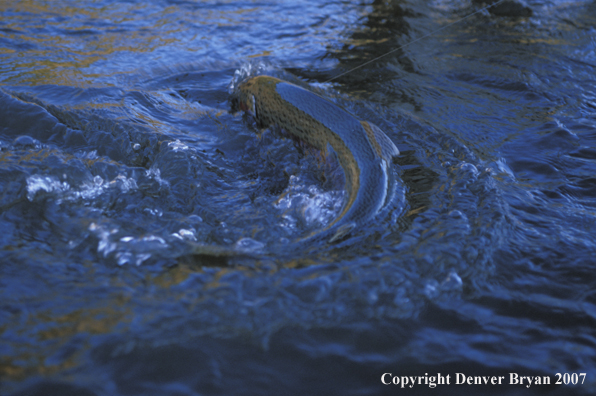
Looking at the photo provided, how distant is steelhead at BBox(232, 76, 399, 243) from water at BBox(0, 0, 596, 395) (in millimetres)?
112

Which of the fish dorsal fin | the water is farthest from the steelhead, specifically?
the water

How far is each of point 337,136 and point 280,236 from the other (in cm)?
88

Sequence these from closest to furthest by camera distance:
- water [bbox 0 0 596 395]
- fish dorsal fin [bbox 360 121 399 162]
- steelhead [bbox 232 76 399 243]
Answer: water [bbox 0 0 596 395]
steelhead [bbox 232 76 399 243]
fish dorsal fin [bbox 360 121 399 162]

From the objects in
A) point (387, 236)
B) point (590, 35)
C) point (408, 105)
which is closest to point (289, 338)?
point (387, 236)

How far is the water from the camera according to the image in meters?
1.70

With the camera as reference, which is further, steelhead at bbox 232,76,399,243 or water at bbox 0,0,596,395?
steelhead at bbox 232,76,399,243

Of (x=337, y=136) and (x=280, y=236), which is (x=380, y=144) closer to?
(x=337, y=136)

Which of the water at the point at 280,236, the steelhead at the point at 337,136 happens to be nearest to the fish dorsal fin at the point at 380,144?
the steelhead at the point at 337,136

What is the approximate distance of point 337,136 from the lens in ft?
9.43

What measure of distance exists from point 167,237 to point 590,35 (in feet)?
18.8

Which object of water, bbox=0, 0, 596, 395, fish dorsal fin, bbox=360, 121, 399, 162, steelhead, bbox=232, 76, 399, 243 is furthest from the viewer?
fish dorsal fin, bbox=360, 121, 399, 162

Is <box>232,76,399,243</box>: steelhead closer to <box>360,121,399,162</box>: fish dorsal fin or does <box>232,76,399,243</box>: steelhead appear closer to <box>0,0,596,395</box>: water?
<box>360,121,399,162</box>: fish dorsal fin

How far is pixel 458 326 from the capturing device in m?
1.86

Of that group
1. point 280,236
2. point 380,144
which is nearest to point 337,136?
point 380,144
